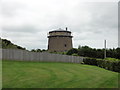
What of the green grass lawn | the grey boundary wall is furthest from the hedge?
the green grass lawn

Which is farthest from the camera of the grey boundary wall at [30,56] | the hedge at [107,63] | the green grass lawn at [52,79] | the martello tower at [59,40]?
the martello tower at [59,40]

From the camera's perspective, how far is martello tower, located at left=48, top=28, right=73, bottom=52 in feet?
167

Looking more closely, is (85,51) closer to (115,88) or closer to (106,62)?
(106,62)

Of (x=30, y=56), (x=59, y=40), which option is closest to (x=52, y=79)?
(x=30, y=56)

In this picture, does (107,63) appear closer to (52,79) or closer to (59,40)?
(52,79)

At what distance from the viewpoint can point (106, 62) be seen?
2416cm

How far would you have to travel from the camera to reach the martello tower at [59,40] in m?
50.9

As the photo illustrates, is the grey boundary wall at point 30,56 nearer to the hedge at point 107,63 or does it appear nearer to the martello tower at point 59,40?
the hedge at point 107,63

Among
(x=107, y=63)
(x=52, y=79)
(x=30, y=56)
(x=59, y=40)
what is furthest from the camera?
(x=59, y=40)

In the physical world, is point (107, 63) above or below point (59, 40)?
below

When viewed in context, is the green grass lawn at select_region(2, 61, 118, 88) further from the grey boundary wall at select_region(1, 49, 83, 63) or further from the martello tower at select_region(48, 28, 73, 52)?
the martello tower at select_region(48, 28, 73, 52)

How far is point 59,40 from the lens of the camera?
2005 inches

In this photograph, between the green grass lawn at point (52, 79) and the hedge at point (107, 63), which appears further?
the hedge at point (107, 63)

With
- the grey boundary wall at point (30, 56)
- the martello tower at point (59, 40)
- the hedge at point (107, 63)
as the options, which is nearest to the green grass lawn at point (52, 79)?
the hedge at point (107, 63)
